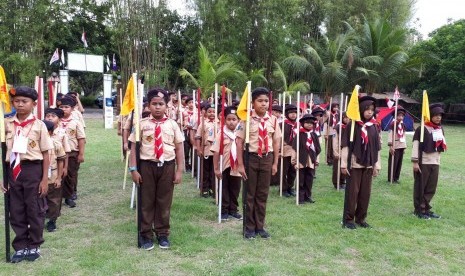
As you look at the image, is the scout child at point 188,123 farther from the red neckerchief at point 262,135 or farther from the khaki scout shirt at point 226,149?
the red neckerchief at point 262,135

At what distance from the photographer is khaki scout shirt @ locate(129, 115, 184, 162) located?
5047 mm

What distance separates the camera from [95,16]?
30.6 metres

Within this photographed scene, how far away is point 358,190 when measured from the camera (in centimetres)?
616

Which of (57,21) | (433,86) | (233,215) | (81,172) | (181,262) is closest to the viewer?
(181,262)

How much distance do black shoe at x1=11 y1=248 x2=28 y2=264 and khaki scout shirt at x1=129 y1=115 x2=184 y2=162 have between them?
1624mm

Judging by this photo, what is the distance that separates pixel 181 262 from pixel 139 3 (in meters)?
19.6

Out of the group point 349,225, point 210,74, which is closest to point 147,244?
point 349,225

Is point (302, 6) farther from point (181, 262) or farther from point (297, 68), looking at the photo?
point (181, 262)

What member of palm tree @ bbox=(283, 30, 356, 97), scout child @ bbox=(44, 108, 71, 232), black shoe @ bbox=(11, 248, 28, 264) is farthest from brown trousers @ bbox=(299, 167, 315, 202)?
palm tree @ bbox=(283, 30, 356, 97)

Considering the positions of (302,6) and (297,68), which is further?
(302,6)

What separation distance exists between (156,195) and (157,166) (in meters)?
0.37

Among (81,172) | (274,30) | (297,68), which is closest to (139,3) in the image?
(274,30)

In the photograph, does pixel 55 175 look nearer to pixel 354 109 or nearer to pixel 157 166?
pixel 157 166

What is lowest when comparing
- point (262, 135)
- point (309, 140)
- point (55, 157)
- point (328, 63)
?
point (55, 157)
